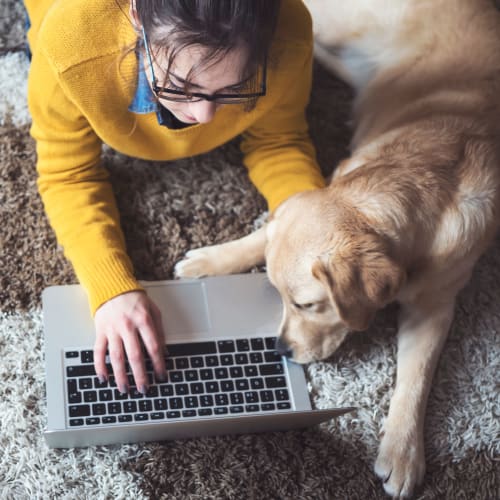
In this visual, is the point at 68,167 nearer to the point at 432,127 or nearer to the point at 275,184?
the point at 275,184

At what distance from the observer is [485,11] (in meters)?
1.87

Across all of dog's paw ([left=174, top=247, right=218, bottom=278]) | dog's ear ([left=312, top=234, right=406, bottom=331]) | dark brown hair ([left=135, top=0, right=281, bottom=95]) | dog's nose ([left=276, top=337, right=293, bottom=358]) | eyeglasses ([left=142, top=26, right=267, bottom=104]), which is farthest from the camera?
dog's paw ([left=174, top=247, right=218, bottom=278])

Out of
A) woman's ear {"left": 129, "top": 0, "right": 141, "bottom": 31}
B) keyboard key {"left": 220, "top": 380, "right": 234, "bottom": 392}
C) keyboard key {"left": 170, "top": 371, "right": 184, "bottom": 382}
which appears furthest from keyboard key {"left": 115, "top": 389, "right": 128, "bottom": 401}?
woman's ear {"left": 129, "top": 0, "right": 141, "bottom": 31}

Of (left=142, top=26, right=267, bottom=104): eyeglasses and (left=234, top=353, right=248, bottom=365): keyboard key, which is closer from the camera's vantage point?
(left=142, top=26, right=267, bottom=104): eyeglasses

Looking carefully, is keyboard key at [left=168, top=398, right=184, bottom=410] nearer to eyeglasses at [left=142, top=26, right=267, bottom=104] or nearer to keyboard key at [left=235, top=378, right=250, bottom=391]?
keyboard key at [left=235, top=378, right=250, bottom=391]

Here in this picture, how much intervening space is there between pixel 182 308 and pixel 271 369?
0.25 m

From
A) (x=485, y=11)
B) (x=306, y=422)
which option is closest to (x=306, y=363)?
(x=306, y=422)

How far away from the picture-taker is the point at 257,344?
154 centimetres

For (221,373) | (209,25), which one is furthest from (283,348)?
(209,25)

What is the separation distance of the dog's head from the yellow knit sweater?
0.32 m

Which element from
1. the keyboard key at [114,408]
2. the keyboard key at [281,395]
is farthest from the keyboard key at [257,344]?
the keyboard key at [114,408]

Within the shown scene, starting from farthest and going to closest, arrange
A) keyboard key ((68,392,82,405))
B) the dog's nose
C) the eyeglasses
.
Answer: the dog's nose, keyboard key ((68,392,82,405)), the eyeglasses

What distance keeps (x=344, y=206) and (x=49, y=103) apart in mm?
670

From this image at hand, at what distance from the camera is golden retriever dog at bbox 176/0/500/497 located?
1332mm
